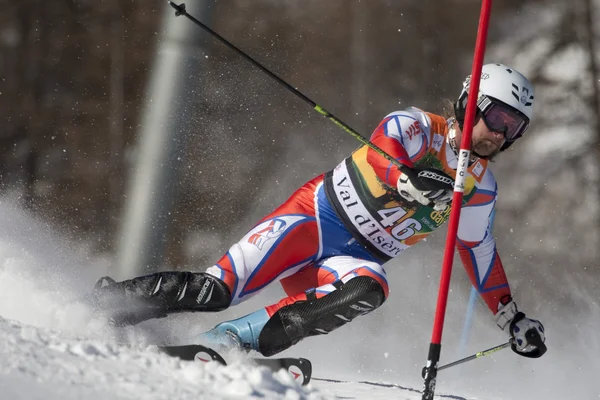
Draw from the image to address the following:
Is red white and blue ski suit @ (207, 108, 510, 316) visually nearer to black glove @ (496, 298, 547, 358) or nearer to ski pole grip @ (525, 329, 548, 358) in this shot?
black glove @ (496, 298, 547, 358)

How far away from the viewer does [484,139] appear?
3668 millimetres

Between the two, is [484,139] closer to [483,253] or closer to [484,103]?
[484,103]

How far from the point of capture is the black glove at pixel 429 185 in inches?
129

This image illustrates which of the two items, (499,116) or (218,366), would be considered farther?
(499,116)

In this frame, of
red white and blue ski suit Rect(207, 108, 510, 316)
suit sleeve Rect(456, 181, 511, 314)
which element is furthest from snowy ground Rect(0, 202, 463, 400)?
suit sleeve Rect(456, 181, 511, 314)

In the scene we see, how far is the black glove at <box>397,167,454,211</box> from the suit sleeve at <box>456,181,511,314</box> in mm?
662

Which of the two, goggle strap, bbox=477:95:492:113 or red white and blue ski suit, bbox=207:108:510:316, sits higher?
goggle strap, bbox=477:95:492:113

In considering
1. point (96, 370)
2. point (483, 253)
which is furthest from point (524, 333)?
point (96, 370)

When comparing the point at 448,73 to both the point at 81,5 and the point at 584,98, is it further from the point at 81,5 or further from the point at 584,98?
the point at 81,5

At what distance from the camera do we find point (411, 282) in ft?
29.2

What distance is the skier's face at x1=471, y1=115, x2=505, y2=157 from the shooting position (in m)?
3.66

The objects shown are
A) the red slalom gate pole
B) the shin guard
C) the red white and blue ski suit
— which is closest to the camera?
the red slalom gate pole

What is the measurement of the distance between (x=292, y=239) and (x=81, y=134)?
420 inches

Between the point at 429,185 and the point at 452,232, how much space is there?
1.05 feet
